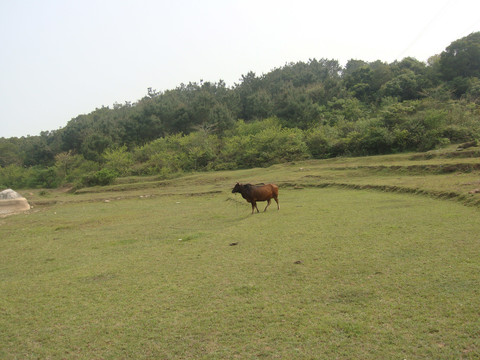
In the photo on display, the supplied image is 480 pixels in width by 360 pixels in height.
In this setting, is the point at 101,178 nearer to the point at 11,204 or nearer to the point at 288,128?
the point at 11,204

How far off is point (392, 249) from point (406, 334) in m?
3.46

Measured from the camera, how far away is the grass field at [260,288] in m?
4.61

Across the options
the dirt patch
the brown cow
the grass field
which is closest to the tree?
the grass field

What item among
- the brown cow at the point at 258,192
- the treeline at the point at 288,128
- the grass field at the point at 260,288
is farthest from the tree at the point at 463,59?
the brown cow at the point at 258,192

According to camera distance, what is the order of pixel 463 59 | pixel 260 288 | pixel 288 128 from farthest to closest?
pixel 463 59
pixel 288 128
pixel 260 288

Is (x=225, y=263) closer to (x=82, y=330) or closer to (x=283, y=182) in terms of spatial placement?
(x=82, y=330)

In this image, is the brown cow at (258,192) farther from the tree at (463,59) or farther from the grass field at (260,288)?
the tree at (463,59)

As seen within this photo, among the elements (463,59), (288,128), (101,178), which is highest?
(463,59)

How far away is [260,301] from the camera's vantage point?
18.9 feet

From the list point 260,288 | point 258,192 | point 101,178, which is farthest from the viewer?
→ point 101,178

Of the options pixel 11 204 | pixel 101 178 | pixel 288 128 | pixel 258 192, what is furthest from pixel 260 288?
pixel 288 128

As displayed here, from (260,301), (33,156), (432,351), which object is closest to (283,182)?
(260,301)

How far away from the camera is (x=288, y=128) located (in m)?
44.7

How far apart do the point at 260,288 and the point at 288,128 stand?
130 ft
